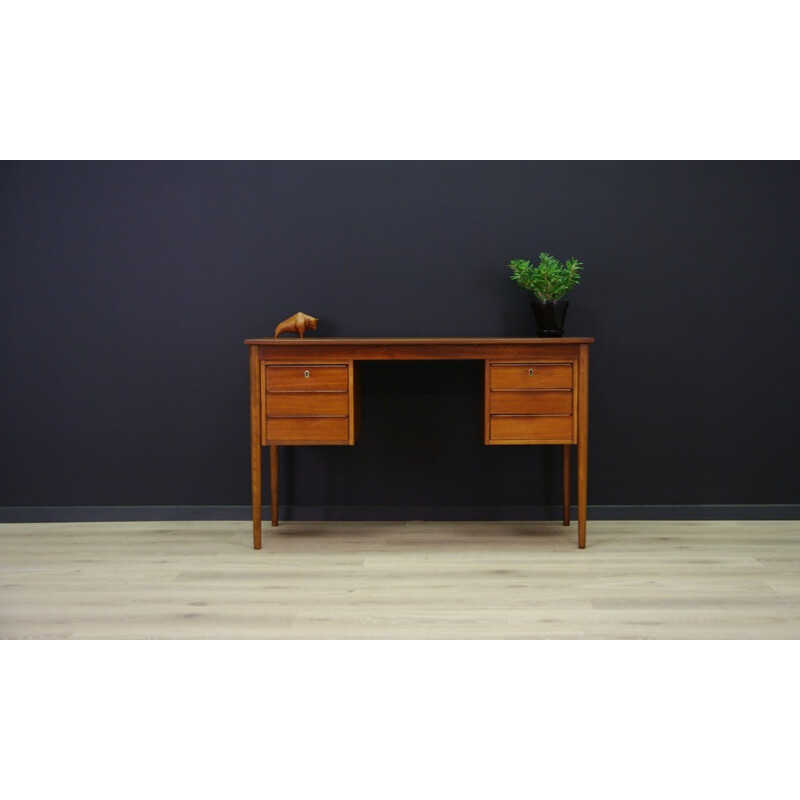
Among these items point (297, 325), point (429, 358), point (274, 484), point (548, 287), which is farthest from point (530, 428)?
point (274, 484)

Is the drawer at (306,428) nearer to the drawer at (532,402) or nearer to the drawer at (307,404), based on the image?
the drawer at (307,404)

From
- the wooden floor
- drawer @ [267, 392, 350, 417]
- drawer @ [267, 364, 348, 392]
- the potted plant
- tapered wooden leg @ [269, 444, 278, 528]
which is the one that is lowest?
the wooden floor

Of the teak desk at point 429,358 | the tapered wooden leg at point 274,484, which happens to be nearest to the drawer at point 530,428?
the teak desk at point 429,358

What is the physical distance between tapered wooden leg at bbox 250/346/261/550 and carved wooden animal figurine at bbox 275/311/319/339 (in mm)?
222

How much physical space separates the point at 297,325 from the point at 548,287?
876mm

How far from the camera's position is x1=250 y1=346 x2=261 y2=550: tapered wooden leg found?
2535 mm

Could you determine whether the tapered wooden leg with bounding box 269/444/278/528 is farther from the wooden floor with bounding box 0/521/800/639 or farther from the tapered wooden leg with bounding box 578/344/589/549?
the tapered wooden leg with bounding box 578/344/589/549

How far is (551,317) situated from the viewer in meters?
2.72

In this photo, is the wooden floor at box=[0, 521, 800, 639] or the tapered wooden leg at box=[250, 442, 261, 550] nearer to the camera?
the wooden floor at box=[0, 521, 800, 639]

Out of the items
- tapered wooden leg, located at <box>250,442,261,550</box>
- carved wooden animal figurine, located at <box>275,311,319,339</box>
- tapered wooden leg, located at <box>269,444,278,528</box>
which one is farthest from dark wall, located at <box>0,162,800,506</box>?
tapered wooden leg, located at <box>250,442,261,550</box>

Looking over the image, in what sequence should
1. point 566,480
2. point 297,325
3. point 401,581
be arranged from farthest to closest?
point 566,480
point 297,325
point 401,581

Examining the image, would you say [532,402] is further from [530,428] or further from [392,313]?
[392,313]

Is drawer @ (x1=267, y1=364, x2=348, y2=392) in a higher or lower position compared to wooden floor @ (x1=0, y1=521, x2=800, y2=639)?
higher

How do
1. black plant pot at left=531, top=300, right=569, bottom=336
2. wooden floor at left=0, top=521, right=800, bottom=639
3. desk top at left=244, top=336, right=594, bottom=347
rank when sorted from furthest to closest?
black plant pot at left=531, top=300, right=569, bottom=336
desk top at left=244, top=336, right=594, bottom=347
wooden floor at left=0, top=521, right=800, bottom=639
